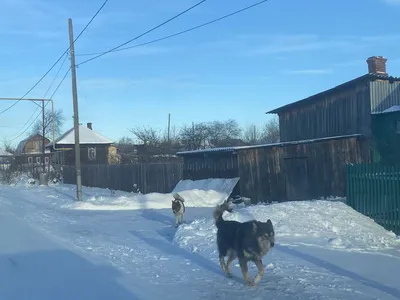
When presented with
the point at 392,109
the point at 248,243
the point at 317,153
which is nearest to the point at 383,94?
the point at 392,109

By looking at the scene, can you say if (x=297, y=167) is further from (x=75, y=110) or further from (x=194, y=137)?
(x=194, y=137)

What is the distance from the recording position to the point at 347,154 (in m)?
22.2

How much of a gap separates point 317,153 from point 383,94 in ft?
18.7

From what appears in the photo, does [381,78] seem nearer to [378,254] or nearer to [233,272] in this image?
[378,254]

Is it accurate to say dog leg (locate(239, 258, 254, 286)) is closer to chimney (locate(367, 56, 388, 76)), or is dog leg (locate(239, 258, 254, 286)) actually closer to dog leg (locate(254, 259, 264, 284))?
dog leg (locate(254, 259, 264, 284))

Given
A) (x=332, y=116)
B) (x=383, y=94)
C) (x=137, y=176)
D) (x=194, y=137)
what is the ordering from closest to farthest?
(x=383, y=94) < (x=332, y=116) < (x=137, y=176) < (x=194, y=137)

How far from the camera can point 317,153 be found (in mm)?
22500

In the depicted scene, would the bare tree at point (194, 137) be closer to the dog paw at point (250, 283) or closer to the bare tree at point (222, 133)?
the bare tree at point (222, 133)

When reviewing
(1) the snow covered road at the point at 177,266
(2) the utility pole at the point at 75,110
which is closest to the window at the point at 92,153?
(2) the utility pole at the point at 75,110

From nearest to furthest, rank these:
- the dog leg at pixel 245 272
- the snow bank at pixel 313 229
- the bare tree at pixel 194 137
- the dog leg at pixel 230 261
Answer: the dog leg at pixel 245 272, the dog leg at pixel 230 261, the snow bank at pixel 313 229, the bare tree at pixel 194 137

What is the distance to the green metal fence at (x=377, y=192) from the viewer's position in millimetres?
13117

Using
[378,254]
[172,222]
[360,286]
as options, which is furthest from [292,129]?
[360,286]

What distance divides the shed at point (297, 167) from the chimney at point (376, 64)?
770 centimetres

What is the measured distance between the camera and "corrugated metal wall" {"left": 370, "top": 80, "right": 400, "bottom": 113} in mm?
25141
